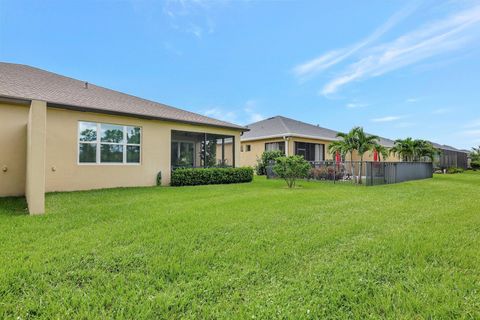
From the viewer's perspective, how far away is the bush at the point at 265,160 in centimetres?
1893

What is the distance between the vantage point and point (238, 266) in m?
3.19

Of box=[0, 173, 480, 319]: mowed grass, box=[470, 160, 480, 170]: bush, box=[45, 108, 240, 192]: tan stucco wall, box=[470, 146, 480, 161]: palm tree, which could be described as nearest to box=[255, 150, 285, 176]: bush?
box=[45, 108, 240, 192]: tan stucco wall

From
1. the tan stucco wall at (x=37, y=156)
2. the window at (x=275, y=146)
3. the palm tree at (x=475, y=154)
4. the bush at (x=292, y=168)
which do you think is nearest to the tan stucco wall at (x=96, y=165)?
the tan stucco wall at (x=37, y=156)

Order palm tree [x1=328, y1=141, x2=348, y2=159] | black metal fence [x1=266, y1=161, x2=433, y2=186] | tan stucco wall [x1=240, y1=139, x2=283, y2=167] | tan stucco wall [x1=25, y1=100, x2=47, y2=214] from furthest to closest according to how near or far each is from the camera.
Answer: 1. tan stucco wall [x1=240, y1=139, x2=283, y2=167]
2. palm tree [x1=328, y1=141, x2=348, y2=159]
3. black metal fence [x1=266, y1=161, x2=433, y2=186]
4. tan stucco wall [x1=25, y1=100, x2=47, y2=214]

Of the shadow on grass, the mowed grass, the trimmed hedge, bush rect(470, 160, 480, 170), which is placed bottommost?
the mowed grass

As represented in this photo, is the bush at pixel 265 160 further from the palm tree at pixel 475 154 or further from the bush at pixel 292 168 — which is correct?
the palm tree at pixel 475 154

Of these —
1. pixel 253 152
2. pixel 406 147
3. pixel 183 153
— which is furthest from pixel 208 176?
pixel 406 147

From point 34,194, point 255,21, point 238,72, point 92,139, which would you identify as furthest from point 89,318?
point 238,72

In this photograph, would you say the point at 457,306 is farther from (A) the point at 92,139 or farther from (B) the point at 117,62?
(B) the point at 117,62

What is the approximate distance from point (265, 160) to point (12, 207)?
1523 centimetres

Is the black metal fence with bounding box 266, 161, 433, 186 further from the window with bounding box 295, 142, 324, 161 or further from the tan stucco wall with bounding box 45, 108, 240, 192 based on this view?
the tan stucco wall with bounding box 45, 108, 240, 192

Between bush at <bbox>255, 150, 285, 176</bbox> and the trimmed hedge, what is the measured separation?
4.92 meters

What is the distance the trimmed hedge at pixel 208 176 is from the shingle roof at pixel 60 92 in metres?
2.54

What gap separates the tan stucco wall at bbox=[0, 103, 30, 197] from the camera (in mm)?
8758
